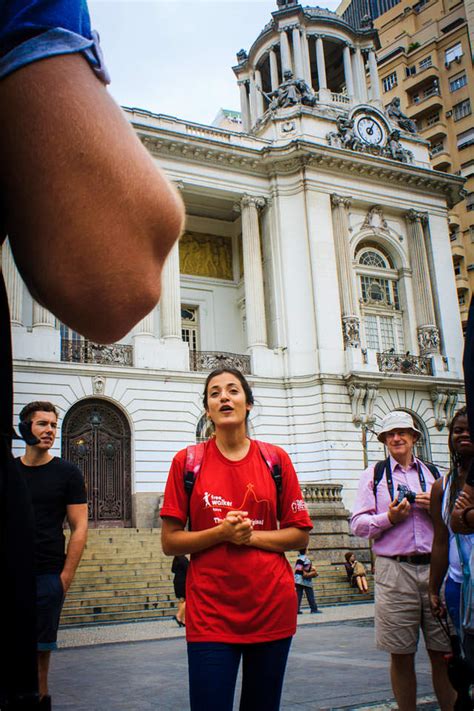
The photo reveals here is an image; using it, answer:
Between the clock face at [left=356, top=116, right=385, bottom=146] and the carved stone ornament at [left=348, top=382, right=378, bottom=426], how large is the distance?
1146cm

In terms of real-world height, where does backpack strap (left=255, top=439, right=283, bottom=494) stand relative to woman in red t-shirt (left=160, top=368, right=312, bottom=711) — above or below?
above

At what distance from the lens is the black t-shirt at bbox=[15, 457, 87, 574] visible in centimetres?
428

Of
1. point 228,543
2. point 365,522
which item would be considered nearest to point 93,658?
point 365,522

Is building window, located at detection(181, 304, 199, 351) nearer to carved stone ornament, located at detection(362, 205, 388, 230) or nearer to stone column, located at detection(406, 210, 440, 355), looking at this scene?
carved stone ornament, located at detection(362, 205, 388, 230)

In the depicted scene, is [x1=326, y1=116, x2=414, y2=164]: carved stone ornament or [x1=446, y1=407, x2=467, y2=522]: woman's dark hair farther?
[x1=326, y1=116, x2=414, y2=164]: carved stone ornament

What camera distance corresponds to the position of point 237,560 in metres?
3.14

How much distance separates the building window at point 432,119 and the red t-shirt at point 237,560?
55031 millimetres

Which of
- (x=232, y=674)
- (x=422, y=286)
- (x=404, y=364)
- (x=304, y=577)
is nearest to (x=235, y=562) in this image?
(x=232, y=674)

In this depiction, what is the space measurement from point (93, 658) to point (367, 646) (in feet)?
10.1

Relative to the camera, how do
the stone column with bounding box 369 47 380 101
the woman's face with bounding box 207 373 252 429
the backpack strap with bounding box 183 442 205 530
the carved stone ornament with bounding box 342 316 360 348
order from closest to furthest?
the backpack strap with bounding box 183 442 205 530, the woman's face with bounding box 207 373 252 429, the carved stone ornament with bounding box 342 316 360 348, the stone column with bounding box 369 47 380 101

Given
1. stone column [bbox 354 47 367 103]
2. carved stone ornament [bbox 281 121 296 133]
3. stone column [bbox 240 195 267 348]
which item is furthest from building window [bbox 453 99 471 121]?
stone column [bbox 240 195 267 348]

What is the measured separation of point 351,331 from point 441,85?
34423mm

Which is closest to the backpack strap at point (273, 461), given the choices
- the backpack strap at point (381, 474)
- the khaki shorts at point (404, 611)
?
the khaki shorts at point (404, 611)

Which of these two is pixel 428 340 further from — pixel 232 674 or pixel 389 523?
pixel 232 674
